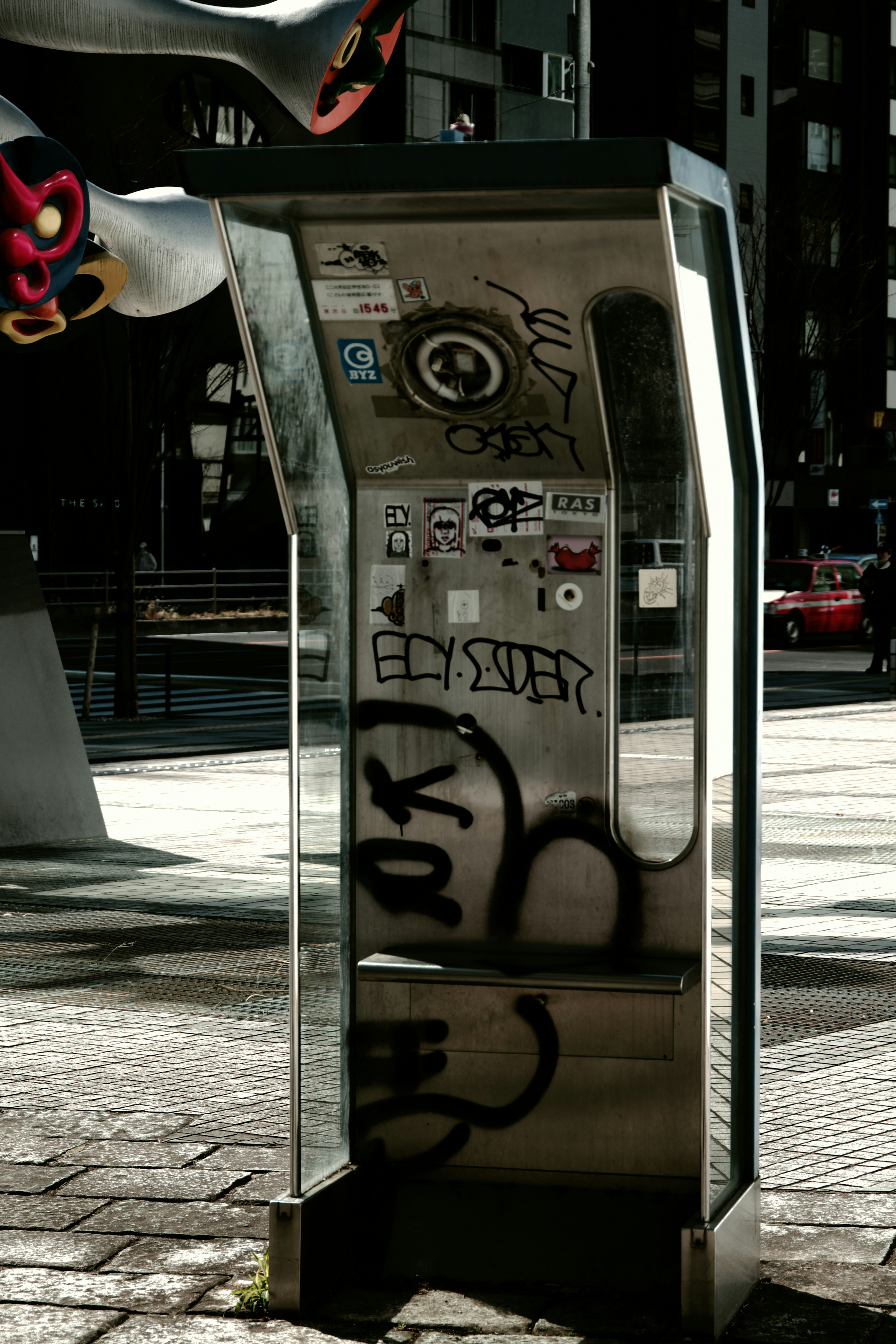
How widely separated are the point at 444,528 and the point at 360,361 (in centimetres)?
45

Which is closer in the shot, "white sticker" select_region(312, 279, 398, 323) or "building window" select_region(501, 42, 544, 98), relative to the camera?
"white sticker" select_region(312, 279, 398, 323)

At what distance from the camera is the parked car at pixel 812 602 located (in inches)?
1382

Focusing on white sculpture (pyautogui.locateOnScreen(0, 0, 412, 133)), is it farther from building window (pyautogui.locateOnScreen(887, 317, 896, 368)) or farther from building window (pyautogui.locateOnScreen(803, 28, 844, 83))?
building window (pyautogui.locateOnScreen(887, 317, 896, 368))

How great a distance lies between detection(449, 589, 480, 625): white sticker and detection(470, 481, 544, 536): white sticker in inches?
5.5

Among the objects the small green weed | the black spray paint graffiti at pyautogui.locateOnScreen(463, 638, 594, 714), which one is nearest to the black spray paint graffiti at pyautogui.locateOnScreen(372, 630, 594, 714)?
the black spray paint graffiti at pyautogui.locateOnScreen(463, 638, 594, 714)

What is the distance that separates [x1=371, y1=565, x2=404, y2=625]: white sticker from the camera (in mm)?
4320

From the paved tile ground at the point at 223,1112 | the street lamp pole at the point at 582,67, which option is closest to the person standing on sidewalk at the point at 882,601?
the street lamp pole at the point at 582,67

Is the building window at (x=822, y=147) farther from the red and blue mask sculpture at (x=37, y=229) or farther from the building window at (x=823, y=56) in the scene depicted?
the red and blue mask sculpture at (x=37, y=229)

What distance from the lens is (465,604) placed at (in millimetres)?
4301

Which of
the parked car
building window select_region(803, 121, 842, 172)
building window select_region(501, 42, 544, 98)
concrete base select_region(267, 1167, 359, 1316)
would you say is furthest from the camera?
building window select_region(803, 121, 842, 172)

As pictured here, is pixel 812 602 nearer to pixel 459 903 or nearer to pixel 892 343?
pixel 892 343

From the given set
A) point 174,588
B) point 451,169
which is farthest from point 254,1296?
point 174,588

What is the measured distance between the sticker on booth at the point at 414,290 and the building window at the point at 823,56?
60.7 meters

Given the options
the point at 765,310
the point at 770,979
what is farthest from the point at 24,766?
the point at 765,310
